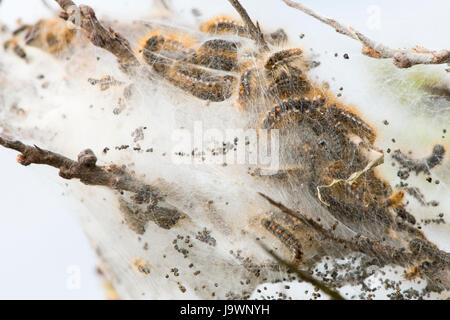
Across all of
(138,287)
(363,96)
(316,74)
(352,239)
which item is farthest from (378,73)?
(138,287)

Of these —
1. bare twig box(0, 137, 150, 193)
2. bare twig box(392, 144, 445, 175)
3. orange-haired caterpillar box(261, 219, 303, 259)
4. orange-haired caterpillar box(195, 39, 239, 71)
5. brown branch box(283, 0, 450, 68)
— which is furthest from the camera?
orange-haired caterpillar box(195, 39, 239, 71)

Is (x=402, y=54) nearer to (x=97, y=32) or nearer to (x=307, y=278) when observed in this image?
(x=307, y=278)

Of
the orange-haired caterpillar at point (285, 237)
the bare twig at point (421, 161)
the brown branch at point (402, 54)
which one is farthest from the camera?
the bare twig at point (421, 161)

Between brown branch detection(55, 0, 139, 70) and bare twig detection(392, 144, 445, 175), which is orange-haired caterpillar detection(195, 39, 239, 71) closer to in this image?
brown branch detection(55, 0, 139, 70)

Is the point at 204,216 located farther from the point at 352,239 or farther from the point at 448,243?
the point at 448,243

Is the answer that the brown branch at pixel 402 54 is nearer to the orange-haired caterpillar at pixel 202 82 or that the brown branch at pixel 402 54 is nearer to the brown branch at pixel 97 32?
the orange-haired caterpillar at pixel 202 82

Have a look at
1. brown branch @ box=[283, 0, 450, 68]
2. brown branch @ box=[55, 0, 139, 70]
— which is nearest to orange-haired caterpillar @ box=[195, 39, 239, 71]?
brown branch @ box=[55, 0, 139, 70]

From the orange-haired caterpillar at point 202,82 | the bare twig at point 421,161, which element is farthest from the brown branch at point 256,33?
the bare twig at point 421,161
